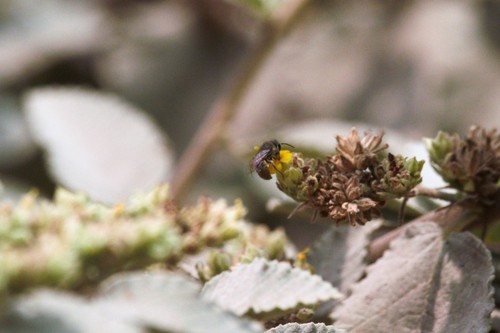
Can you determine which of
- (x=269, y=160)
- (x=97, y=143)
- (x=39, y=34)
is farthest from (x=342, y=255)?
(x=39, y=34)

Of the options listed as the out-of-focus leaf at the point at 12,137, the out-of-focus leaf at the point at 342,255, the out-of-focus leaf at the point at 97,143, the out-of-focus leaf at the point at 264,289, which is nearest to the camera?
the out-of-focus leaf at the point at 264,289

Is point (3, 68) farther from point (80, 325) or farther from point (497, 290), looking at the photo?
point (80, 325)

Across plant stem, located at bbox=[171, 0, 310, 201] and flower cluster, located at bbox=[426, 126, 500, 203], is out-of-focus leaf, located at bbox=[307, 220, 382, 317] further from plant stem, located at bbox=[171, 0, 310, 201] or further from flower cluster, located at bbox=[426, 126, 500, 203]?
plant stem, located at bbox=[171, 0, 310, 201]

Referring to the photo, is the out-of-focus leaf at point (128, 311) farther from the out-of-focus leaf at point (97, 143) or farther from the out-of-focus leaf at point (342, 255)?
the out-of-focus leaf at point (97, 143)

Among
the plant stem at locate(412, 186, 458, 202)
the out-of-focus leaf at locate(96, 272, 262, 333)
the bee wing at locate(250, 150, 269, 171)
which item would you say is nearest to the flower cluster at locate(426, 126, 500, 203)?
the plant stem at locate(412, 186, 458, 202)

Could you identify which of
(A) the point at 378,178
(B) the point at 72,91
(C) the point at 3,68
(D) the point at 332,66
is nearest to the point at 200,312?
(A) the point at 378,178

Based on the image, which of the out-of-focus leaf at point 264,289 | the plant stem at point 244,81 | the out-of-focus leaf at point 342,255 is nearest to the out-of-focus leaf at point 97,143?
the plant stem at point 244,81
